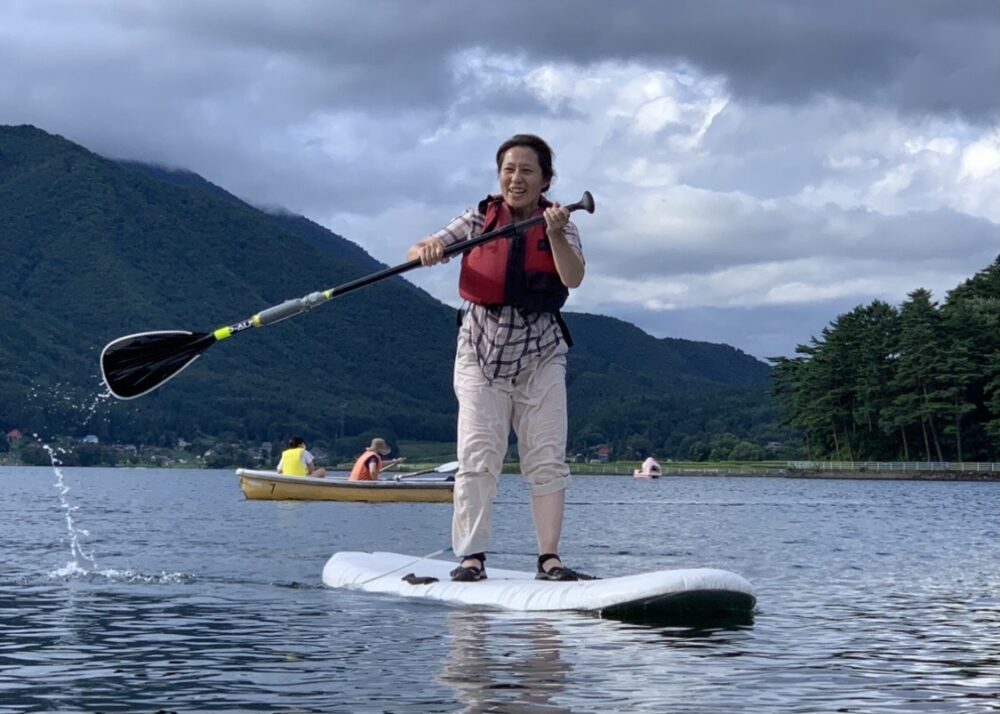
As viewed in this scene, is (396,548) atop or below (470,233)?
below

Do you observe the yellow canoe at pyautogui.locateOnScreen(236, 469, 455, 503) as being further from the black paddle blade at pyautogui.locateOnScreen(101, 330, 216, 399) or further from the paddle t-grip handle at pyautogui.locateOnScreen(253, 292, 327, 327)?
the paddle t-grip handle at pyautogui.locateOnScreen(253, 292, 327, 327)

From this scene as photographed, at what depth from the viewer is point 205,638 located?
294 inches

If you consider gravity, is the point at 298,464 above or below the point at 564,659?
above

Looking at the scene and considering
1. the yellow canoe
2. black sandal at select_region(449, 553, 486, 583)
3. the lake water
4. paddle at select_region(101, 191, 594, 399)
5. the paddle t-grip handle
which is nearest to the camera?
the lake water

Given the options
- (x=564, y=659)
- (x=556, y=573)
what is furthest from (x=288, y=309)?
(x=564, y=659)

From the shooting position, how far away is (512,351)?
9070 millimetres

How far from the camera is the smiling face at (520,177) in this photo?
9.11m

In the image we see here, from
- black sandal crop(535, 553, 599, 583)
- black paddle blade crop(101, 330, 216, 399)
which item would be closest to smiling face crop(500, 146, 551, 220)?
black sandal crop(535, 553, 599, 583)

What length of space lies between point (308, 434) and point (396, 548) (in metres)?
160

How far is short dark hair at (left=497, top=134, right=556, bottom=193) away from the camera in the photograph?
9125 mm

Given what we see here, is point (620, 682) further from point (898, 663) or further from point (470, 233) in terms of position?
point (470, 233)

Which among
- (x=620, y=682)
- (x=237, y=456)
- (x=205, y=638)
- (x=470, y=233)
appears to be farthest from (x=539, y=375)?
(x=237, y=456)

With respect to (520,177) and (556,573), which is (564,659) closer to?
(556,573)

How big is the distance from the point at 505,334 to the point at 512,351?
119mm
